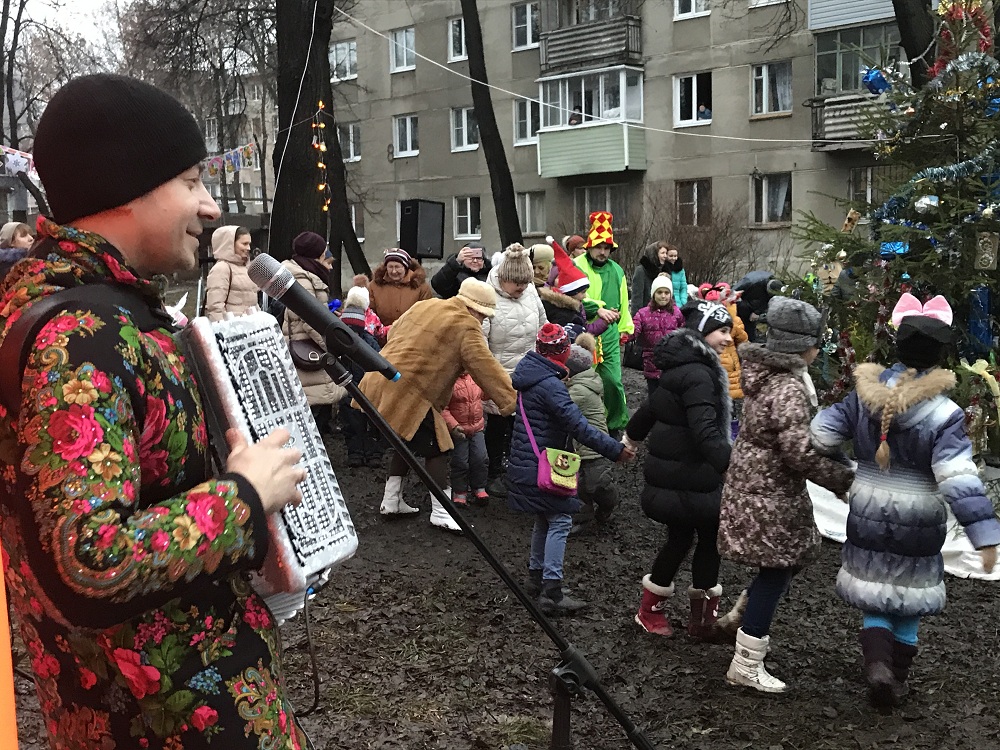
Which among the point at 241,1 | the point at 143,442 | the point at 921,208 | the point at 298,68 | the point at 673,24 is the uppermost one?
the point at 673,24

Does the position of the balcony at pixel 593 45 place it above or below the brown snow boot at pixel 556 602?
above

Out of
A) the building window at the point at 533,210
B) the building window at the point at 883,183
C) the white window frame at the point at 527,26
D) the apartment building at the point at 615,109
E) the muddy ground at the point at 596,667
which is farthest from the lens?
the building window at the point at 533,210

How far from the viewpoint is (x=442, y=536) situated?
7.09m

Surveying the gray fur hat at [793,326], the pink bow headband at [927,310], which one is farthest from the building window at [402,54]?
the pink bow headband at [927,310]

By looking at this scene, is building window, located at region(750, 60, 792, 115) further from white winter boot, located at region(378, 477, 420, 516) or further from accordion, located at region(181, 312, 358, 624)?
accordion, located at region(181, 312, 358, 624)

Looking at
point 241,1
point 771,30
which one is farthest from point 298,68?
point 771,30

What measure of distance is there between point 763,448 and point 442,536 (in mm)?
3007

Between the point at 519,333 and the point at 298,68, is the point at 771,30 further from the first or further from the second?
the point at 519,333

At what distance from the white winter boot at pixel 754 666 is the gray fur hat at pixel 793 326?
1320 mm

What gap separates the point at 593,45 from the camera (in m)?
30.6

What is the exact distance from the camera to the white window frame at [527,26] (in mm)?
33156

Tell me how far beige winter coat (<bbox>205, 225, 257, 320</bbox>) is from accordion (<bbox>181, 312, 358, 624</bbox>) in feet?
22.3

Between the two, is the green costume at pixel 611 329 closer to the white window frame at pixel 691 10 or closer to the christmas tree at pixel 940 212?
the christmas tree at pixel 940 212

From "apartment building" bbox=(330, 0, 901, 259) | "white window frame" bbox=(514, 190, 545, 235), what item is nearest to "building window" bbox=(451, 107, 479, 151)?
"apartment building" bbox=(330, 0, 901, 259)
